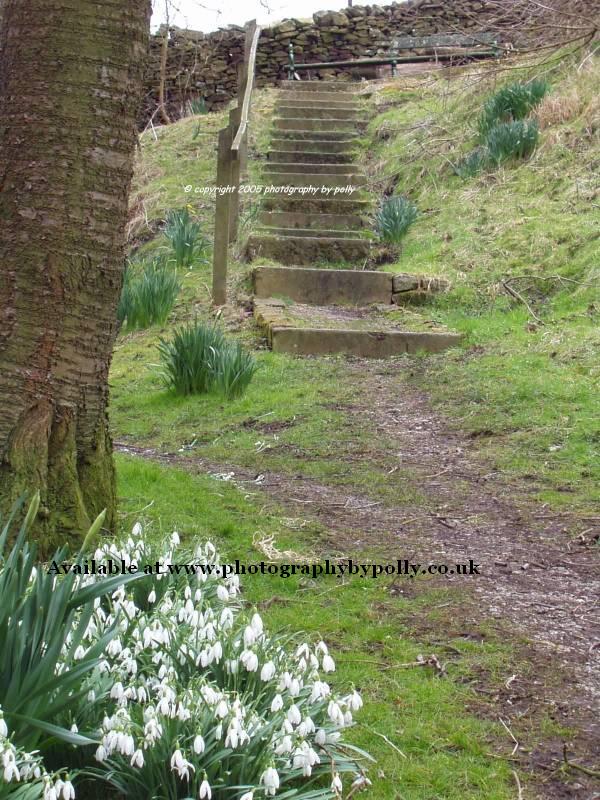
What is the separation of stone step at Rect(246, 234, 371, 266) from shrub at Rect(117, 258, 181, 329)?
1.66 m

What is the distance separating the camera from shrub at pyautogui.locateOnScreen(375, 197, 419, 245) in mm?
9883

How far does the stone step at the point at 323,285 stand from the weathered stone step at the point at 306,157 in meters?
3.69

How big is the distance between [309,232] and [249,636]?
28.6ft

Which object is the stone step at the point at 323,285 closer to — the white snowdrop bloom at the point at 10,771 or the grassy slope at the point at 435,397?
the grassy slope at the point at 435,397

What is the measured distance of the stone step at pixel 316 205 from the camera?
11094 millimetres

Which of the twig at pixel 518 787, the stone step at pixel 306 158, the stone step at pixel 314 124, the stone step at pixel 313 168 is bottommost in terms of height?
the twig at pixel 518 787

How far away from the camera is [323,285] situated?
30.2 ft

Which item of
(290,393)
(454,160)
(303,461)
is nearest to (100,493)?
(303,461)

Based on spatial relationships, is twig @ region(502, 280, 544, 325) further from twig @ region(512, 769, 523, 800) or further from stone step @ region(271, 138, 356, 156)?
twig @ region(512, 769, 523, 800)

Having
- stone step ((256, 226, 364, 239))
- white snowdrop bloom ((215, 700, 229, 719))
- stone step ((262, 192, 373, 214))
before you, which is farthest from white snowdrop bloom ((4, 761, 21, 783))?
stone step ((262, 192, 373, 214))

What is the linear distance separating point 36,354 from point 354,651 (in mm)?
1432

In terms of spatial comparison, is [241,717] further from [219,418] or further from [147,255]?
[147,255]

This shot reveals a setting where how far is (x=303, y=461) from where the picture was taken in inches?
210

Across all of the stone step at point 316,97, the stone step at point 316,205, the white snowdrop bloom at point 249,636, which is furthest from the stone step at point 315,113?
the white snowdrop bloom at point 249,636
